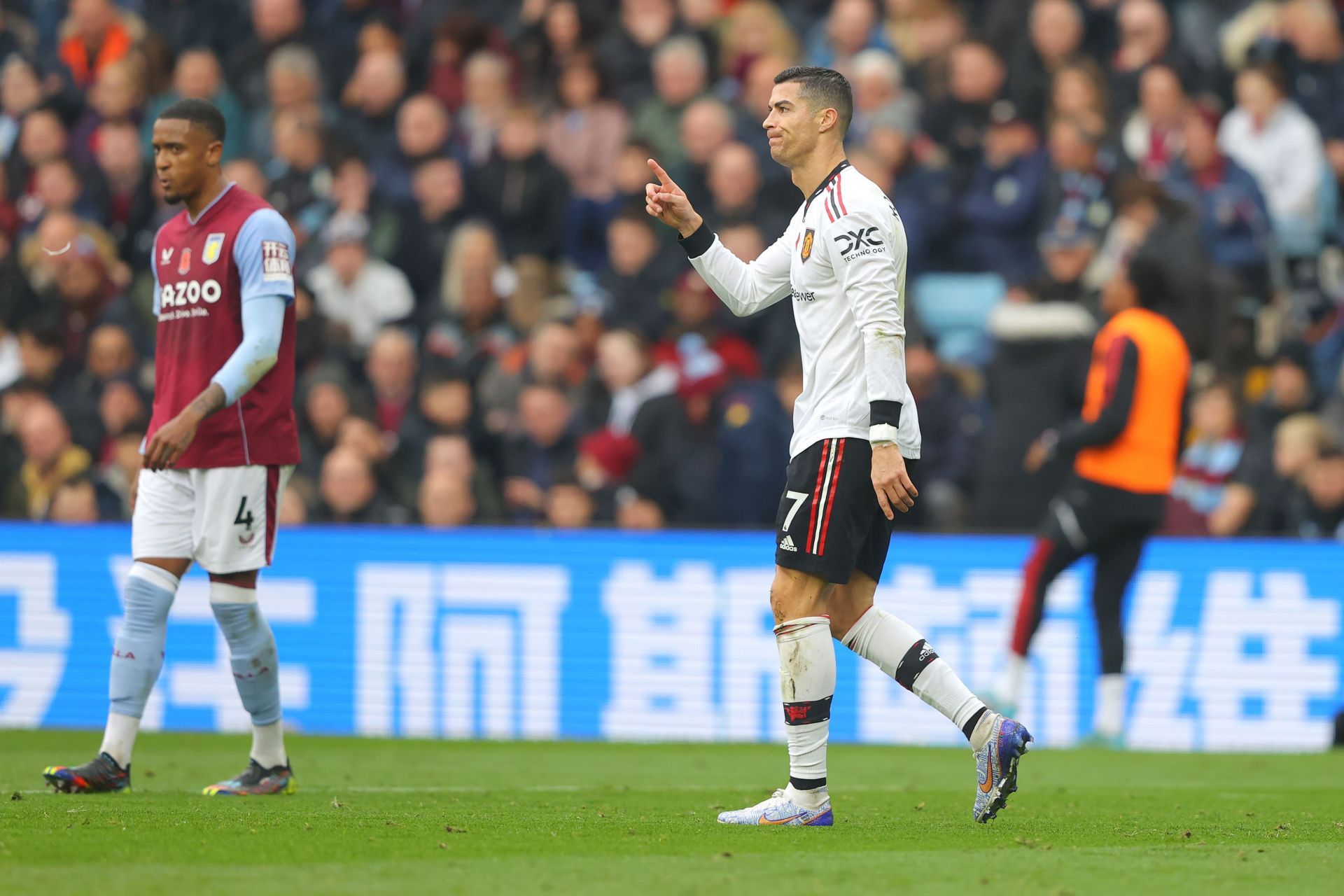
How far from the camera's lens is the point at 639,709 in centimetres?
1130

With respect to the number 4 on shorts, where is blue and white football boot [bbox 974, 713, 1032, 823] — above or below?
below

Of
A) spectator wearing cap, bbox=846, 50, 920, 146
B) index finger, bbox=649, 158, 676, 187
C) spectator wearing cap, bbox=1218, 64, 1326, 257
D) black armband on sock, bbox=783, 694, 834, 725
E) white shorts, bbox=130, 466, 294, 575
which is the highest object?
spectator wearing cap, bbox=846, 50, 920, 146

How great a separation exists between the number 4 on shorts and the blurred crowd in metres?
5.05

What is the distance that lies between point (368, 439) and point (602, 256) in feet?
9.87

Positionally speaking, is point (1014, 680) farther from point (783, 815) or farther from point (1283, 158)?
point (1283, 158)

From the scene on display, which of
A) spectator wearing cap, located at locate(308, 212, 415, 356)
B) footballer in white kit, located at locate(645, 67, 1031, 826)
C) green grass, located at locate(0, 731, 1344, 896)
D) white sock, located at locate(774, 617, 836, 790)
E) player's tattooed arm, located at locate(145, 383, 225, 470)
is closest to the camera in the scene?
green grass, located at locate(0, 731, 1344, 896)

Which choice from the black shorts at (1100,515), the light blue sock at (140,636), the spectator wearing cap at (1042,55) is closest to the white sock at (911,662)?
the light blue sock at (140,636)

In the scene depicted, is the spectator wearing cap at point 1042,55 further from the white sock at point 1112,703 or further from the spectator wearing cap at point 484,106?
the white sock at point 1112,703

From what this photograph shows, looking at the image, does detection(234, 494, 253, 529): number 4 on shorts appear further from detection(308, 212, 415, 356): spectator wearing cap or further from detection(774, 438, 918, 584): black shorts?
detection(308, 212, 415, 356): spectator wearing cap

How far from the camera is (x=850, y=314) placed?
6086mm

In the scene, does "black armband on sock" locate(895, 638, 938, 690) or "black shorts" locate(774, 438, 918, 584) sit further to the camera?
"black armband on sock" locate(895, 638, 938, 690)

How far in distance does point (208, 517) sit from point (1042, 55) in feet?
30.1

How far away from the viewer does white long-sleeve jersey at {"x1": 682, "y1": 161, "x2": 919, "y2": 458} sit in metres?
5.85

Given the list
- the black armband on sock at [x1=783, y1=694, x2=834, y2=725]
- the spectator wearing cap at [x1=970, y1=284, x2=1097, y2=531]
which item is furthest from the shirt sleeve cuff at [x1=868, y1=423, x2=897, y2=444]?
the spectator wearing cap at [x1=970, y1=284, x2=1097, y2=531]
